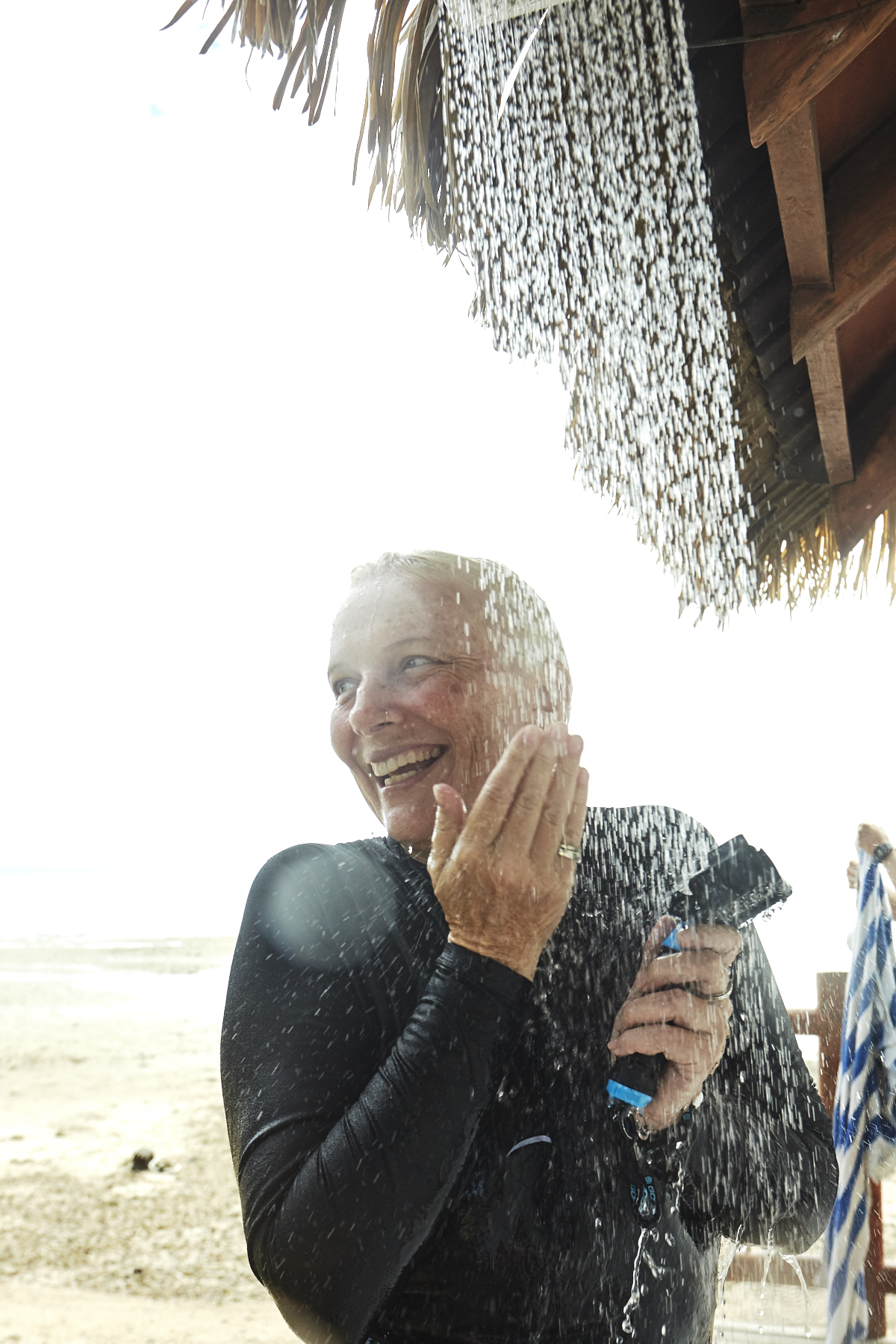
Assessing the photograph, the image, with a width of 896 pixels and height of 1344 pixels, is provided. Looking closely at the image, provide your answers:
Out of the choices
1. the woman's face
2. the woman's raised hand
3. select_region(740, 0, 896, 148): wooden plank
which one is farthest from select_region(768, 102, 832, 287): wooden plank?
the woman's raised hand

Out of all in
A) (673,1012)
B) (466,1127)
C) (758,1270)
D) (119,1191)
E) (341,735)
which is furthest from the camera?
(119,1191)

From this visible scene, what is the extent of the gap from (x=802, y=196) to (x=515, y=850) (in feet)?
5.45

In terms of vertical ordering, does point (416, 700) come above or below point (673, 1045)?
above

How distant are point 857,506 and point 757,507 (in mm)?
386

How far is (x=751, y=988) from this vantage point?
6.53 ft

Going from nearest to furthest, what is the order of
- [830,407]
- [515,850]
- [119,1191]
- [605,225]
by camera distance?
1. [515,850]
2. [605,225]
3. [830,407]
4. [119,1191]

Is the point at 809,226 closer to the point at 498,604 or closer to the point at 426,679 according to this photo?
the point at 498,604

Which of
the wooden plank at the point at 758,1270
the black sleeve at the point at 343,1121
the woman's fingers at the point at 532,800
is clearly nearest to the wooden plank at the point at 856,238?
the woman's fingers at the point at 532,800

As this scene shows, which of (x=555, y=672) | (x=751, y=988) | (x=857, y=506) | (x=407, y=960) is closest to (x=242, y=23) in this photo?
(x=555, y=672)

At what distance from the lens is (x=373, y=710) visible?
1.97 m

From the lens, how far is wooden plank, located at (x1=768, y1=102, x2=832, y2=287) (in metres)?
1.93

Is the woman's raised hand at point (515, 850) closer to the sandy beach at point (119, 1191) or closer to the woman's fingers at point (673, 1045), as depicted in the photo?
the woman's fingers at point (673, 1045)

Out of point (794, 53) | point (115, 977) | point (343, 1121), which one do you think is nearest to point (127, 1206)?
point (343, 1121)

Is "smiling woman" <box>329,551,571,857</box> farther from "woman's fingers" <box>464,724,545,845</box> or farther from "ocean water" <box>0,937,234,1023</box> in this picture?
"ocean water" <box>0,937,234,1023</box>
